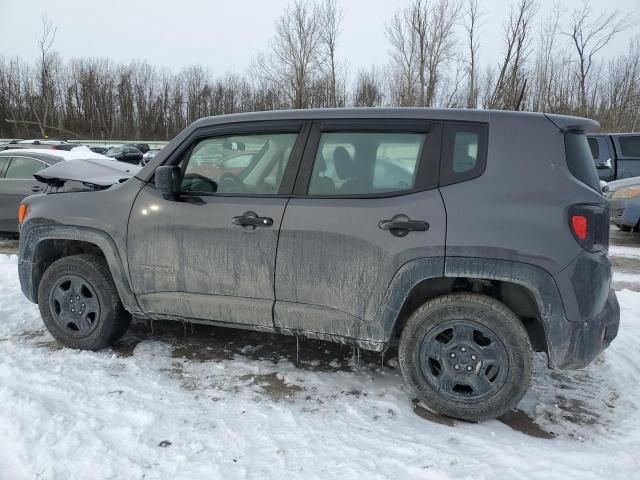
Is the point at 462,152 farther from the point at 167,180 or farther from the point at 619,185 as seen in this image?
the point at 619,185

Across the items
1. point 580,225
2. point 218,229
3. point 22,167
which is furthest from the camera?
point 22,167

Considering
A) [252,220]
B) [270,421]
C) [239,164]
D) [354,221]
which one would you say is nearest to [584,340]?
[354,221]

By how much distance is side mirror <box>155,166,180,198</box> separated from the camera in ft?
11.1

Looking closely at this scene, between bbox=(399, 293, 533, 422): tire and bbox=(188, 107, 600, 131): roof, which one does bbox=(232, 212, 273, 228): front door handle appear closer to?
bbox=(188, 107, 600, 131): roof

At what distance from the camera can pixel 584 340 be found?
110 inches

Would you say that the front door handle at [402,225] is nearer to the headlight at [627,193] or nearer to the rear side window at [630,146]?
the headlight at [627,193]

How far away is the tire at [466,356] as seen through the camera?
2879 millimetres

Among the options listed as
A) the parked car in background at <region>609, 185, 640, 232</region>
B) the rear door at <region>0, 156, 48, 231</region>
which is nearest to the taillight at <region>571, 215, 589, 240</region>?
the parked car in background at <region>609, 185, 640, 232</region>

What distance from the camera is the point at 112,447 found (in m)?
2.60

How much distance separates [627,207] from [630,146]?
9.59 ft

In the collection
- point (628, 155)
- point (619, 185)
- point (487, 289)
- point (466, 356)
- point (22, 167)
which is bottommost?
point (466, 356)

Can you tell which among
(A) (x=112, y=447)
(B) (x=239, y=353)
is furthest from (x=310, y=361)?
(A) (x=112, y=447)

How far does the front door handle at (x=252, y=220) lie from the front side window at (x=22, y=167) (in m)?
7.08

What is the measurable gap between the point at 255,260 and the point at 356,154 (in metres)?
0.97
